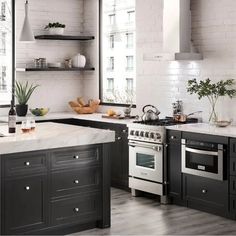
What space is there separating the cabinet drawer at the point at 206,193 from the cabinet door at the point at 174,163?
12 centimetres

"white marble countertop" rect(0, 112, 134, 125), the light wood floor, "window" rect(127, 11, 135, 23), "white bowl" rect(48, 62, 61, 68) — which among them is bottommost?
the light wood floor

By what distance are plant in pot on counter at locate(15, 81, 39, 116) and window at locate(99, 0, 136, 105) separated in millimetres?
1223

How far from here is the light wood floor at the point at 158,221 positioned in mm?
5629

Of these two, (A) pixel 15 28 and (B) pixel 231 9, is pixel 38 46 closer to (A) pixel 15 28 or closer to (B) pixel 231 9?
(A) pixel 15 28

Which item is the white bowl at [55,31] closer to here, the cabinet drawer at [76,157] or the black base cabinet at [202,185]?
the black base cabinet at [202,185]

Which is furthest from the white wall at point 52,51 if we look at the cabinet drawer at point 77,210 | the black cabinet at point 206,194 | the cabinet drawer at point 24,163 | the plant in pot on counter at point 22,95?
the cabinet drawer at point 24,163

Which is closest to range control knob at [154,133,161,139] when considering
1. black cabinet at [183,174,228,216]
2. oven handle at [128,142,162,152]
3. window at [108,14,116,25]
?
oven handle at [128,142,162,152]

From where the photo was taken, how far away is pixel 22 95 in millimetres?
8344

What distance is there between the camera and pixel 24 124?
5.55 meters

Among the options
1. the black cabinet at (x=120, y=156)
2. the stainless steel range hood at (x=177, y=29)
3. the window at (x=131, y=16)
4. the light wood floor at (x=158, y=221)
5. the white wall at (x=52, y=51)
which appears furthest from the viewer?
the white wall at (x=52, y=51)

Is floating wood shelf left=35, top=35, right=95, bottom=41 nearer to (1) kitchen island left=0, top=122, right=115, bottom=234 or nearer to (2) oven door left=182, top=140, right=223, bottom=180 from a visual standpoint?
(1) kitchen island left=0, top=122, right=115, bottom=234

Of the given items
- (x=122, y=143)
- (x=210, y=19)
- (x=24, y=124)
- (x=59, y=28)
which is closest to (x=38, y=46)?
(x=59, y=28)

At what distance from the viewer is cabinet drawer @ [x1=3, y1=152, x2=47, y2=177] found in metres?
4.97

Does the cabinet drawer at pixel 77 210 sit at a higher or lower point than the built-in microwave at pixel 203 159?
lower
